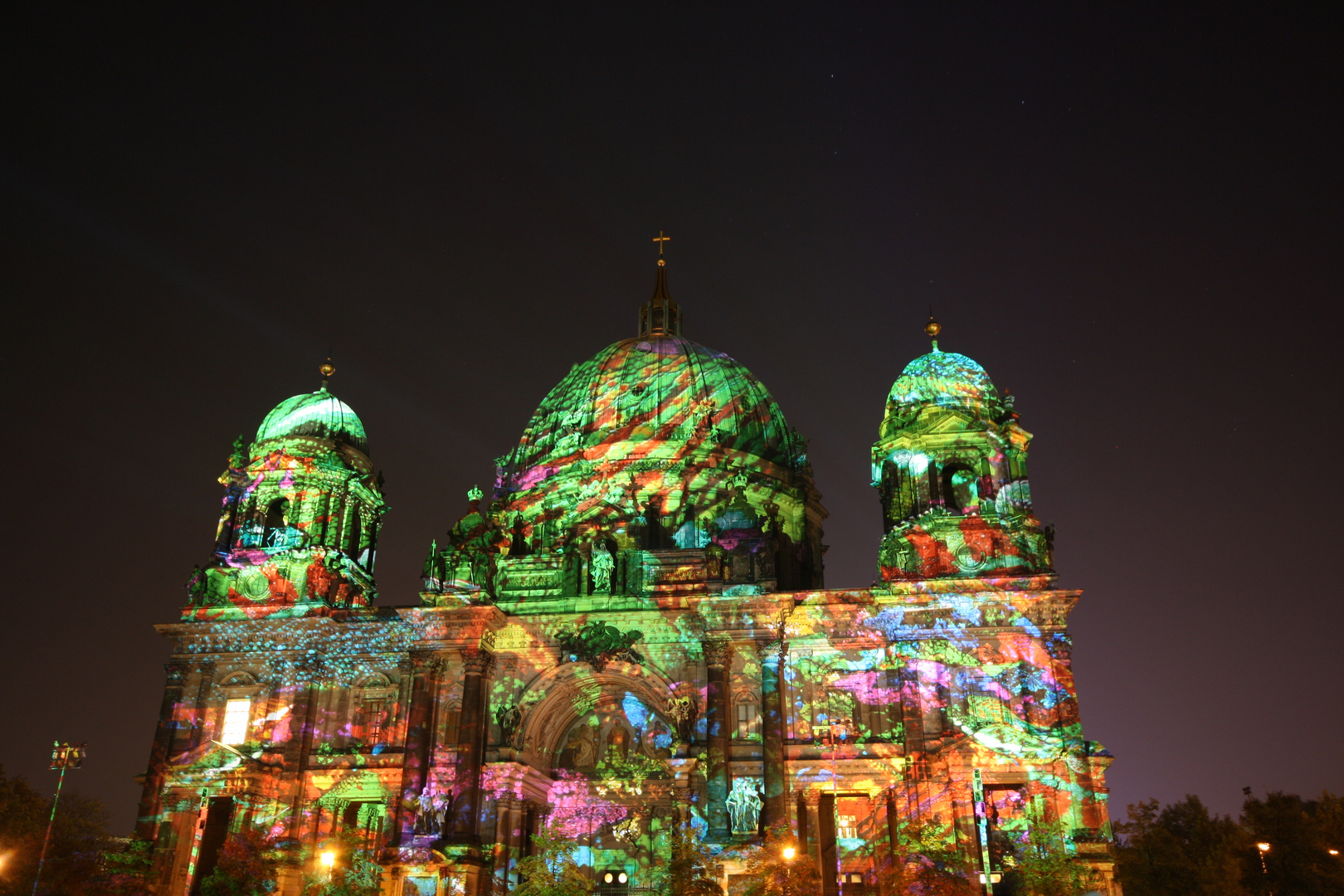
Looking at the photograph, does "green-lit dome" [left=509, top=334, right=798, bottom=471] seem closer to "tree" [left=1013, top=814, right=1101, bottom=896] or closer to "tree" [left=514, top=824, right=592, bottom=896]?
"tree" [left=514, top=824, right=592, bottom=896]

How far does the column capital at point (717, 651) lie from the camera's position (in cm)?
4419

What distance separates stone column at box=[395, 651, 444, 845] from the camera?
4312cm

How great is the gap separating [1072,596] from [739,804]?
46.1 ft

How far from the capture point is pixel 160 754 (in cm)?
4678

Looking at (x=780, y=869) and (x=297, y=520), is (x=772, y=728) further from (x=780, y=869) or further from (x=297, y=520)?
(x=297, y=520)

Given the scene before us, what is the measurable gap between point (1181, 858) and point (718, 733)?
71.6 feet

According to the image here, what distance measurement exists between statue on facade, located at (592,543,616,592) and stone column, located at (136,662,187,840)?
55.7 ft

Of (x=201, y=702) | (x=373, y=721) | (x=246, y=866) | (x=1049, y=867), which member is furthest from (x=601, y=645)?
(x=1049, y=867)

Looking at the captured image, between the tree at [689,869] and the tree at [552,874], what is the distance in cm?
313

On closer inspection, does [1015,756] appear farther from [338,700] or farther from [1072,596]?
[338,700]

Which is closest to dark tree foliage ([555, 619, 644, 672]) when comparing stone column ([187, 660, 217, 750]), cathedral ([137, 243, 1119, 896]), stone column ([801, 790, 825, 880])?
cathedral ([137, 243, 1119, 896])

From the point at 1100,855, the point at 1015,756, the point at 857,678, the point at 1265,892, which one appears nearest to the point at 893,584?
the point at 857,678

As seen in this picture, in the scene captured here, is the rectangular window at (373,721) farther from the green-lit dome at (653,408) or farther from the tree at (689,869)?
the green-lit dome at (653,408)

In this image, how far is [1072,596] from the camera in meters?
43.2
